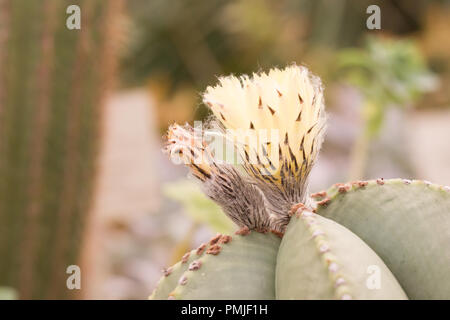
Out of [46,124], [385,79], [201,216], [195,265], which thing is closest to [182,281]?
[195,265]

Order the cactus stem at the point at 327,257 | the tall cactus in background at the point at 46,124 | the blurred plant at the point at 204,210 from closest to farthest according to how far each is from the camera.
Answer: the cactus stem at the point at 327,257 → the blurred plant at the point at 204,210 → the tall cactus in background at the point at 46,124

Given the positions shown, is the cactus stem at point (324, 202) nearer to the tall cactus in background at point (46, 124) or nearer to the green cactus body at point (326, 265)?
the green cactus body at point (326, 265)

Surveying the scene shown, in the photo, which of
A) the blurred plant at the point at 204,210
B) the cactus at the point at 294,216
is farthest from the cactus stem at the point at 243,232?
the blurred plant at the point at 204,210

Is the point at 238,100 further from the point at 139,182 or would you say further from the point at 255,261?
the point at 139,182

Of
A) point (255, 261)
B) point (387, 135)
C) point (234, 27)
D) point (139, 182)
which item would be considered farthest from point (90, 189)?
point (234, 27)

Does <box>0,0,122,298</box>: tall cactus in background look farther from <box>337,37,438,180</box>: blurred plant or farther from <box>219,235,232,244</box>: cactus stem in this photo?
<box>219,235,232,244</box>: cactus stem

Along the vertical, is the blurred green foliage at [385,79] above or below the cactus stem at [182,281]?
above

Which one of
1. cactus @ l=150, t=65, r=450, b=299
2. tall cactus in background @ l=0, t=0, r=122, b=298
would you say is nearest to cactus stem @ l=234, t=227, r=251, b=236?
cactus @ l=150, t=65, r=450, b=299

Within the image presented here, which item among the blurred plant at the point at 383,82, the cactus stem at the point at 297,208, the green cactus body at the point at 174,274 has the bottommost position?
the green cactus body at the point at 174,274
